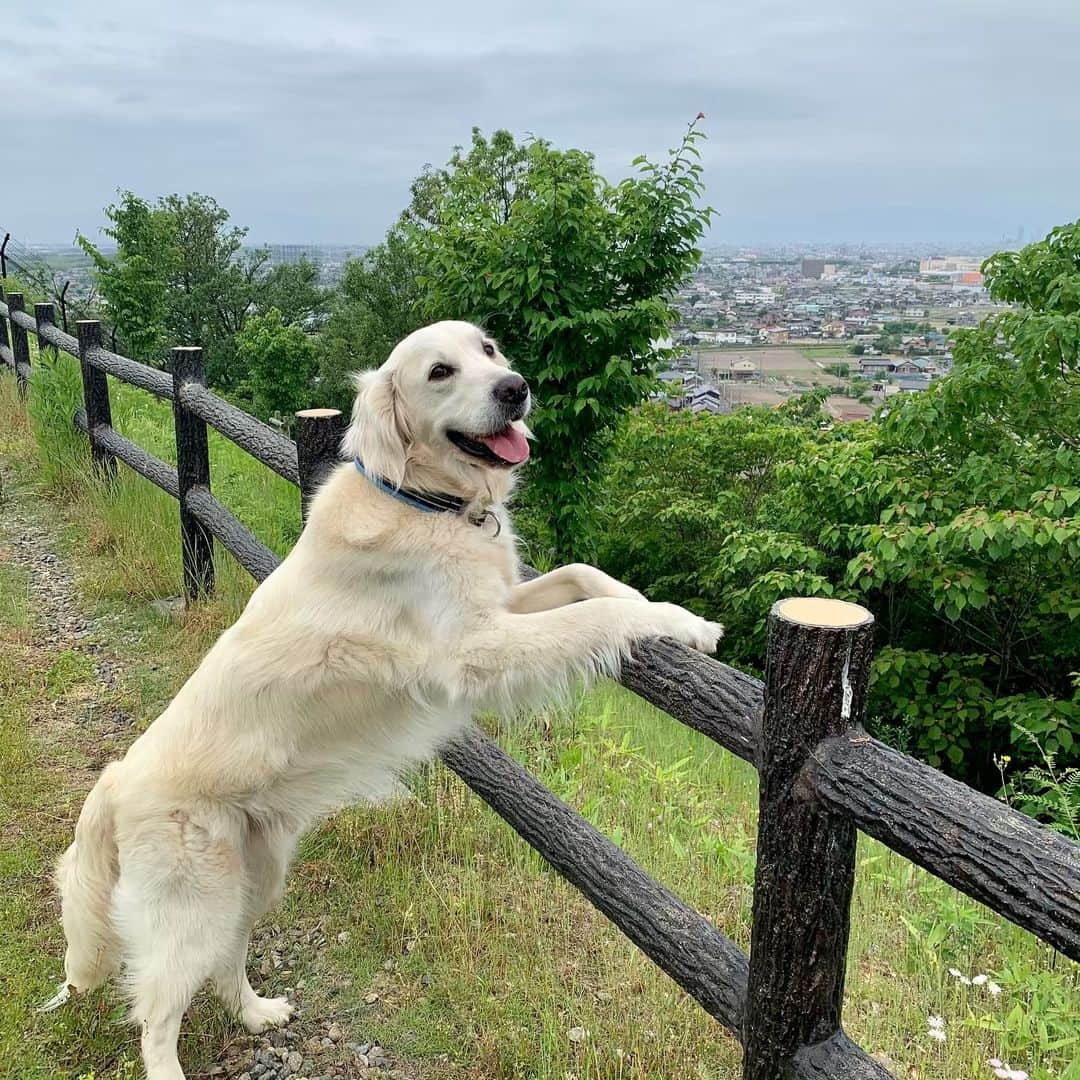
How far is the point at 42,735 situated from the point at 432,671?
2.97m

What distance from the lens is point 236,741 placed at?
8.43ft

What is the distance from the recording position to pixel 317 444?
382 cm

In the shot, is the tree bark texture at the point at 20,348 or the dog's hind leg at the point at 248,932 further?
the tree bark texture at the point at 20,348

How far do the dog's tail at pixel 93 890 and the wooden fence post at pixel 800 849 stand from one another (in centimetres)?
183

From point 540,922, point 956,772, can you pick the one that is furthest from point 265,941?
point 956,772

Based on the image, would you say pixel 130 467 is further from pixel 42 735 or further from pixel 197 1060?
pixel 197 1060

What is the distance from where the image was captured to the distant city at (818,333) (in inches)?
484

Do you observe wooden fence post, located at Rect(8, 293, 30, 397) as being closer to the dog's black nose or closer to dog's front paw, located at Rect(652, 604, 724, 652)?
the dog's black nose

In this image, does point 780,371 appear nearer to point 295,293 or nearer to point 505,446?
point 505,446

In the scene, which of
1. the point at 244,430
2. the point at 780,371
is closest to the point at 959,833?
the point at 244,430

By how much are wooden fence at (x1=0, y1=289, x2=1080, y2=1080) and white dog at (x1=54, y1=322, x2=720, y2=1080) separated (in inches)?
17.4

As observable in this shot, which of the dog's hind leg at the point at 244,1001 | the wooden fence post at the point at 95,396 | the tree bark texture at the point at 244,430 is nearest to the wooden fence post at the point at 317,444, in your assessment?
the tree bark texture at the point at 244,430

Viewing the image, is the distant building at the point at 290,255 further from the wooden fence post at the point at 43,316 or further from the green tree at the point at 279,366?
the wooden fence post at the point at 43,316

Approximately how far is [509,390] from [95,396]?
241 inches
